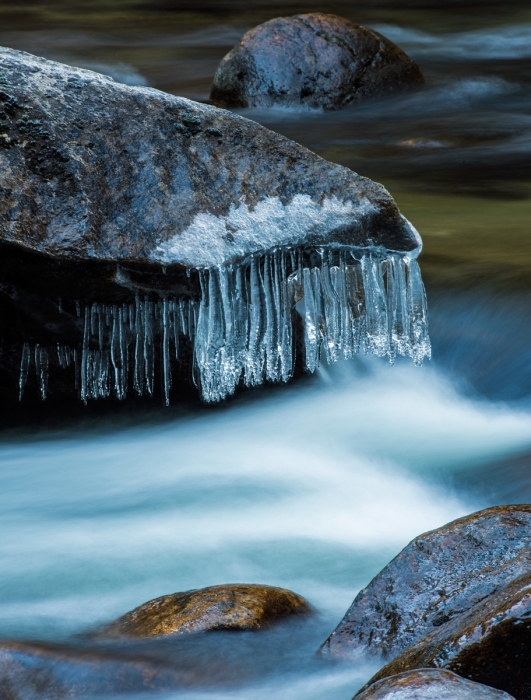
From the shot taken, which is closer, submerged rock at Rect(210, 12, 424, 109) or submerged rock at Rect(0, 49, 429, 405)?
submerged rock at Rect(0, 49, 429, 405)

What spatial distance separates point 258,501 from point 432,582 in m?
1.59

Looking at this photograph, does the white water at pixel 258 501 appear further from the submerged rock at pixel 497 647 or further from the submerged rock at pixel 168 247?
the submerged rock at pixel 497 647

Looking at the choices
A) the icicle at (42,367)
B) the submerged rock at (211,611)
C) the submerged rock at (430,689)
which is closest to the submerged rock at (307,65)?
the icicle at (42,367)

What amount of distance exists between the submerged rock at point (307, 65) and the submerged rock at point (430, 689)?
8.60 meters

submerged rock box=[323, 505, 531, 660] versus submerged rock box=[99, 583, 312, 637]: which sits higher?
submerged rock box=[323, 505, 531, 660]

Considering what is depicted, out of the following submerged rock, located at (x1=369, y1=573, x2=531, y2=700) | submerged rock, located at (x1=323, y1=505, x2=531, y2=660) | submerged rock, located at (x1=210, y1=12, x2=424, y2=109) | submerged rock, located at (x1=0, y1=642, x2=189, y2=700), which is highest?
submerged rock, located at (x1=210, y1=12, x2=424, y2=109)

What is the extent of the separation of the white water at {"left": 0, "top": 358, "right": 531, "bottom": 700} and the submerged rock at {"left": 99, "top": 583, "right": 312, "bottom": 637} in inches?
2.6

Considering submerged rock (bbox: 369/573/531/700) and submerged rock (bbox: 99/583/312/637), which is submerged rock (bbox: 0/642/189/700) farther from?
submerged rock (bbox: 369/573/531/700)

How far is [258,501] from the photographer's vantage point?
4.05 meters

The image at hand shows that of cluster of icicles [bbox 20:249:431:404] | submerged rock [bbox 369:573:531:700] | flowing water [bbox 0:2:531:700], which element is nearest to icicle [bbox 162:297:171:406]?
cluster of icicles [bbox 20:249:431:404]

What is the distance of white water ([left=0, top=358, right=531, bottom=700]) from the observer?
312 centimetres

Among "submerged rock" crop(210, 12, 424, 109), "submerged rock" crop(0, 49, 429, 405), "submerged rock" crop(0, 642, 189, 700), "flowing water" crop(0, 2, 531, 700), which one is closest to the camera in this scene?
"submerged rock" crop(0, 642, 189, 700)

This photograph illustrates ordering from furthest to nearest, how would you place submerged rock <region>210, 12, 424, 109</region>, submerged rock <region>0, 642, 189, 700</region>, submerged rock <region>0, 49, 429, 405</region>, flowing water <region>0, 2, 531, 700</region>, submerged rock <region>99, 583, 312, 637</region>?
submerged rock <region>210, 12, 424, 109</region>, submerged rock <region>0, 49, 429, 405</region>, flowing water <region>0, 2, 531, 700</region>, submerged rock <region>99, 583, 312, 637</region>, submerged rock <region>0, 642, 189, 700</region>

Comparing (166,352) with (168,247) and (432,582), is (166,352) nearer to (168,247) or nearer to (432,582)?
(168,247)
